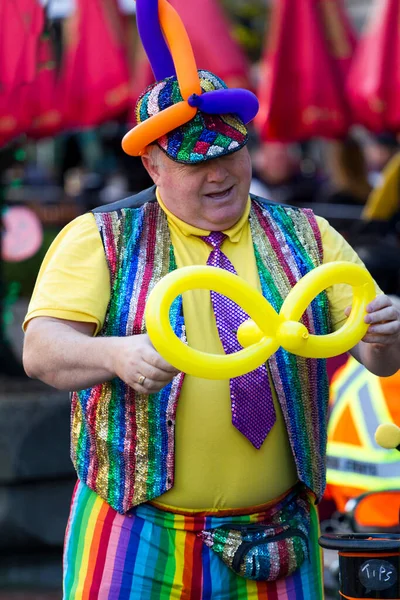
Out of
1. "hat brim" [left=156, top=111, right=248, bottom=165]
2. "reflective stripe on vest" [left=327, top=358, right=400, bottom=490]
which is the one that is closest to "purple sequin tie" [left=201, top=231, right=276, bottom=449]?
"hat brim" [left=156, top=111, right=248, bottom=165]

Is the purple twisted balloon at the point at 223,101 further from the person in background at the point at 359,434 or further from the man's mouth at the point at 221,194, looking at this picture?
the person in background at the point at 359,434

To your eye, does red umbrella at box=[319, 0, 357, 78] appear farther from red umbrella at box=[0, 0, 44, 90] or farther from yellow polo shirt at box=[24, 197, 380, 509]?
yellow polo shirt at box=[24, 197, 380, 509]

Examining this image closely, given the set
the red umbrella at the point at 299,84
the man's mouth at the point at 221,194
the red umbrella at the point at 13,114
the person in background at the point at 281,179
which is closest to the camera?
the man's mouth at the point at 221,194

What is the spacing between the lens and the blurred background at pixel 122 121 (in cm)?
535

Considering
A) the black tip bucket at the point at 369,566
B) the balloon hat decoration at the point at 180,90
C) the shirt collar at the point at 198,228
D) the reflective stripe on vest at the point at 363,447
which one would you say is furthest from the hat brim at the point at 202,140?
the reflective stripe on vest at the point at 363,447

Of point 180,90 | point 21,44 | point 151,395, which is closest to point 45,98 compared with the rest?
point 21,44

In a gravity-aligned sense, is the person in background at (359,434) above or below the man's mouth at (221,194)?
below

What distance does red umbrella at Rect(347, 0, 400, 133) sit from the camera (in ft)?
23.4

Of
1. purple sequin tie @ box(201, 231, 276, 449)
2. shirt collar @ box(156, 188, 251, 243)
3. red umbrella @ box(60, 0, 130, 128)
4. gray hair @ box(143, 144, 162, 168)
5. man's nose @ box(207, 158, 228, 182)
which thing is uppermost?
red umbrella @ box(60, 0, 130, 128)

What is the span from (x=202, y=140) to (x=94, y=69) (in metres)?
5.71

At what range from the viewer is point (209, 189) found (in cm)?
272

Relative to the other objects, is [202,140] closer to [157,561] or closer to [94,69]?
[157,561]

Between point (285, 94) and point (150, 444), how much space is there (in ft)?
17.9

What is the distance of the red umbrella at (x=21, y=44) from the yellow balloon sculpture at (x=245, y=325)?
4.25 m
